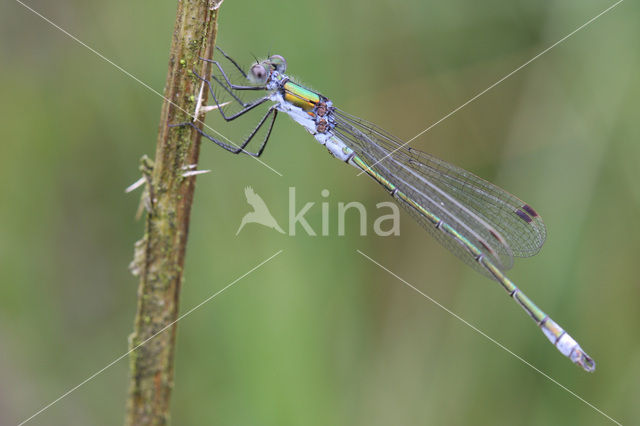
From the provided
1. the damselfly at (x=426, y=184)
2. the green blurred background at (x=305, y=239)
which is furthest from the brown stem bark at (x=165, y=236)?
the green blurred background at (x=305, y=239)

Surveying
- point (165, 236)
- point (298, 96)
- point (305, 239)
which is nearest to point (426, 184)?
point (305, 239)

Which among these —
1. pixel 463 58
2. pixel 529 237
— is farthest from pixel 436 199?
pixel 463 58

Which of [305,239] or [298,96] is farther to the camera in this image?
[305,239]

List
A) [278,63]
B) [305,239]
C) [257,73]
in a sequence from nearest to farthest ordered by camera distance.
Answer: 1. [257,73]
2. [278,63]
3. [305,239]

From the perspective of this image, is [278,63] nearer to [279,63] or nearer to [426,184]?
[279,63]

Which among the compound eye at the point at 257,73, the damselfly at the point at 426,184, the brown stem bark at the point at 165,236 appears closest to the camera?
the brown stem bark at the point at 165,236

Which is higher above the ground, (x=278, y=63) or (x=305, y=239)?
(x=278, y=63)

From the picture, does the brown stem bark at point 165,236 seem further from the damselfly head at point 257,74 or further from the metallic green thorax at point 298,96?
the metallic green thorax at point 298,96

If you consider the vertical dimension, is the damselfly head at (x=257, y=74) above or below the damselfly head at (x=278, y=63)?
below

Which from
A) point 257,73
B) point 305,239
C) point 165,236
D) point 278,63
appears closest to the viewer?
point 165,236
